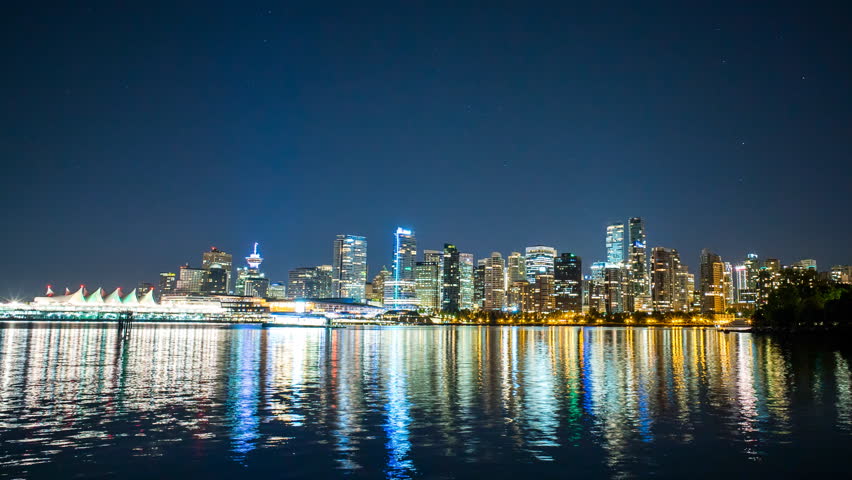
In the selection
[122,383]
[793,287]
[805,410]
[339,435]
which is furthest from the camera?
[793,287]

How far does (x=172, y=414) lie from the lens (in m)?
26.1

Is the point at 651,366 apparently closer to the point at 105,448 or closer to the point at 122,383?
the point at 122,383

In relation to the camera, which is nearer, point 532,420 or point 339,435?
point 339,435

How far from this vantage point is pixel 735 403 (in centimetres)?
3020

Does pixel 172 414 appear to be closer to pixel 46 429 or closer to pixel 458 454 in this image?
pixel 46 429

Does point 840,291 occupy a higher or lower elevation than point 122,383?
higher

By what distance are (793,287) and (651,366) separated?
357 ft

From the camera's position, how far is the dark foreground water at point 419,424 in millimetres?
18031

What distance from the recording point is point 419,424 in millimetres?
24281

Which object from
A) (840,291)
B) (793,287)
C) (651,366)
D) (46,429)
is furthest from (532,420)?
(793,287)

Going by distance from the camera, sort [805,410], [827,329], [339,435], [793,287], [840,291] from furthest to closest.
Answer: [793,287], [840,291], [827,329], [805,410], [339,435]

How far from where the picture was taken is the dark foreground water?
59.2 ft

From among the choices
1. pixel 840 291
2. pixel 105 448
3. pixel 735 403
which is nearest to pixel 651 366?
pixel 735 403

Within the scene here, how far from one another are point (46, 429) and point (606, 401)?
2448 centimetres
